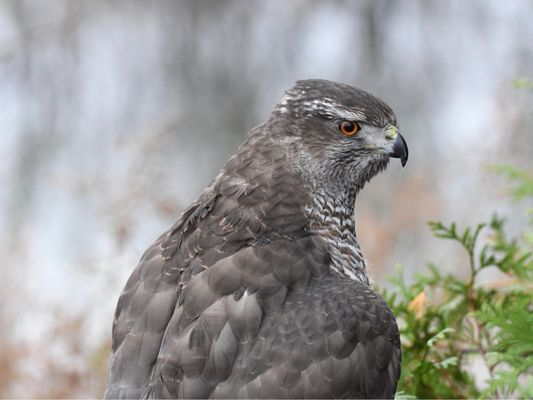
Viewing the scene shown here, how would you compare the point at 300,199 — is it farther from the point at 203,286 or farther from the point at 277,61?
the point at 277,61

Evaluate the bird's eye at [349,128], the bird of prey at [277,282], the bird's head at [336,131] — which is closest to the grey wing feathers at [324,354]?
the bird of prey at [277,282]

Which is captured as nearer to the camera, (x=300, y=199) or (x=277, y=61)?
(x=300, y=199)

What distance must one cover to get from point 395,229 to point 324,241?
3789 millimetres

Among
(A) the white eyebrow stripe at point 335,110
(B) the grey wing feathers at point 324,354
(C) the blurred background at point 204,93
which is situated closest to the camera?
(B) the grey wing feathers at point 324,354

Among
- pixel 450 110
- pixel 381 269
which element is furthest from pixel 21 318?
pixel 450 110

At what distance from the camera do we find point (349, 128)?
3.62 metres

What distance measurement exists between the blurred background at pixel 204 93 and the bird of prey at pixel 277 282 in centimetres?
330

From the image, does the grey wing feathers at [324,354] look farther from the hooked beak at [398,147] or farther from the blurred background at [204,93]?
the blurred background at [204,93]

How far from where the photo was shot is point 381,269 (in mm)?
6730

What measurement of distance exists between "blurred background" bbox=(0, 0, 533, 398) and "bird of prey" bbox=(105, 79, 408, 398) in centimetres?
330

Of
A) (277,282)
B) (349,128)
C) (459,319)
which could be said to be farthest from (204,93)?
(277,282)

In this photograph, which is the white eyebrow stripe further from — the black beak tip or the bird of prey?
the black beak tip

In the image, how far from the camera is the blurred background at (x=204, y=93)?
304 inches

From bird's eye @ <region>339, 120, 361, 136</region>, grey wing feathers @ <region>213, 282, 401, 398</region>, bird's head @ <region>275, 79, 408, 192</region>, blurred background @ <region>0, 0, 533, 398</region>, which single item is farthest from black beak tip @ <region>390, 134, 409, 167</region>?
blurred background @ <region>0, 0, 533, 398</region>
